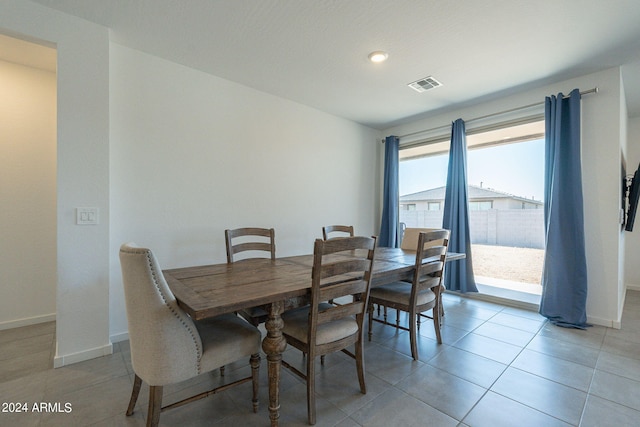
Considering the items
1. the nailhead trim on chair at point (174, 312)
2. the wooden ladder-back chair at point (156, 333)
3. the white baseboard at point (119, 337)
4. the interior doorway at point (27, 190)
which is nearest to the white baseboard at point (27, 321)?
the interior doorway at point (27, 190)

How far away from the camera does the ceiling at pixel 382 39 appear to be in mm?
1917

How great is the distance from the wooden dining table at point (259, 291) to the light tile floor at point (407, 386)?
0.44m

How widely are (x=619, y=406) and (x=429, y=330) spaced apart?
4.14 ft

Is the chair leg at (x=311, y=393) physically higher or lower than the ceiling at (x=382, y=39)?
lower

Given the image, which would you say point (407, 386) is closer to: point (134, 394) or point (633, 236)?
point (134, 394)

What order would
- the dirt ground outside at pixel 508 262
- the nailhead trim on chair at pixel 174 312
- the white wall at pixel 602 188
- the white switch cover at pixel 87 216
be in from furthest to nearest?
the dirt ground outside at pixel 508 262
the white wall at pixel 602 188
the white switch cover at pixel 87 216
the nailhead trim on chair at pixel 174 312

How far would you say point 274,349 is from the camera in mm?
1402

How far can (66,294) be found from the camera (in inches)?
79.0

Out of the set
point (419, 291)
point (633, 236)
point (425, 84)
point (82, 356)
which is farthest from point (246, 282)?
point (633, 236)

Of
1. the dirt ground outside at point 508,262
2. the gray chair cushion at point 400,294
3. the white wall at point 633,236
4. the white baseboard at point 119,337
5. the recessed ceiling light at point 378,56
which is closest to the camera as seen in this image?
the gray chair cushion at point 400,294

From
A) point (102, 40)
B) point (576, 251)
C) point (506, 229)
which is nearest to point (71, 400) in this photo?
point (102, 40)

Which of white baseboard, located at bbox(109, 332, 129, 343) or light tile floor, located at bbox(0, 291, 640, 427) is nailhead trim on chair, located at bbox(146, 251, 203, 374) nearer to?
light tile floor, located at bbox(0, 291, 640, 427)

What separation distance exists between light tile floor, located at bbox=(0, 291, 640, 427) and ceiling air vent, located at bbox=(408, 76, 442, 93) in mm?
2612

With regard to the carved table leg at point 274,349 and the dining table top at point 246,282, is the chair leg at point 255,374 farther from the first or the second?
the dining table top at point 246,282
